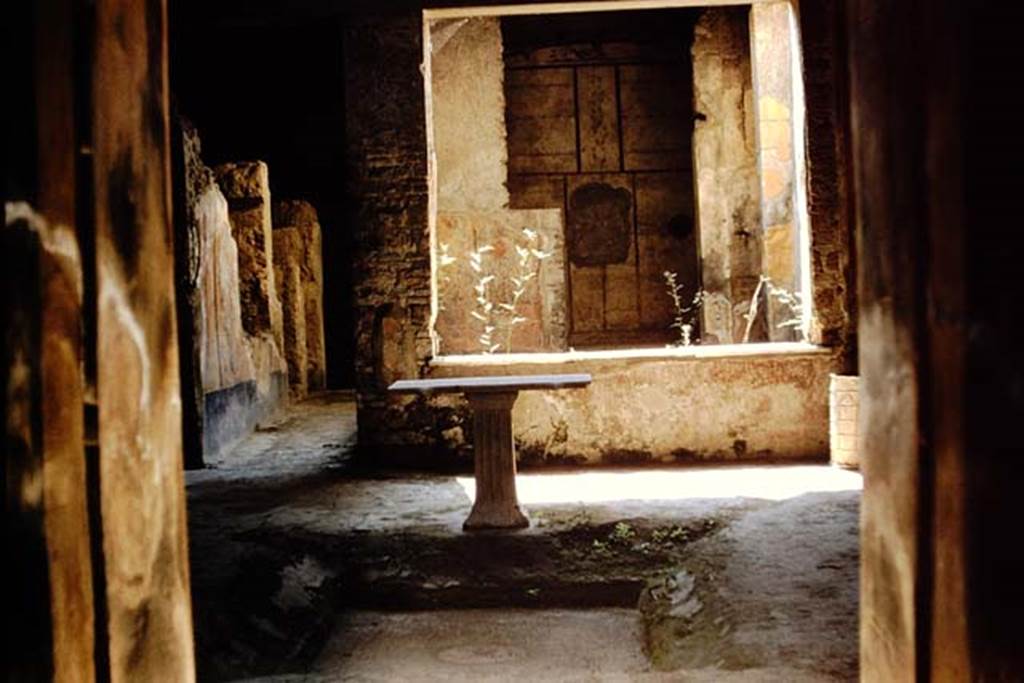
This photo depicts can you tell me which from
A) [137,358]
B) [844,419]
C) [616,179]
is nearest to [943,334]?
[137,358]

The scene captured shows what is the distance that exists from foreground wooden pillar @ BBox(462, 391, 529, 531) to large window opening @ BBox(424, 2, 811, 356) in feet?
5.06

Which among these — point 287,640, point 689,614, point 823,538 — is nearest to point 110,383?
point 287,640

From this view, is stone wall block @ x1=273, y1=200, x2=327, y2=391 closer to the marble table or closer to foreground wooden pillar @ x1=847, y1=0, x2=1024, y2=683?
the marble table

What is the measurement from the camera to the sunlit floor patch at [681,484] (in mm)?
4539

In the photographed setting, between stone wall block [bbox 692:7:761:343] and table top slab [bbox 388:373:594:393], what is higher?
stone wall block [bbox 692:7:761:343]

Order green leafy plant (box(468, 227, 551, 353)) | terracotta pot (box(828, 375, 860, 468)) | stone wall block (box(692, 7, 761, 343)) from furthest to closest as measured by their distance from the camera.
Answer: stone wall block (box(692, 7, 761, 343)) < green leafy plant (box(468, 227, 551, 353)) < terracotta pot (box(828, 375, 860, 468))

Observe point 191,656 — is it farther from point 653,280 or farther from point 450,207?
point 653,280

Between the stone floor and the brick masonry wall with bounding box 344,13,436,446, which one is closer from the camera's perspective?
the stone floor

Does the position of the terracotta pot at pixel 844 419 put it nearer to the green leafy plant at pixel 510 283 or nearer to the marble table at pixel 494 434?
the marble table at pixel 494 434

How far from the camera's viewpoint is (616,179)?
39.3 ft

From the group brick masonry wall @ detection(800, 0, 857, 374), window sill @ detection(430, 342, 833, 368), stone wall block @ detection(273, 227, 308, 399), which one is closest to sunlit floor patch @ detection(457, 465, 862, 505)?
window sill @ detection(430, 342, 833, 368)

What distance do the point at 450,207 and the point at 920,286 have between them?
7.72 meters

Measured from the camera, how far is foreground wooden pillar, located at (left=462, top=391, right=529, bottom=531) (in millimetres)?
4043

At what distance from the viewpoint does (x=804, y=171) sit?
5.55 metres
